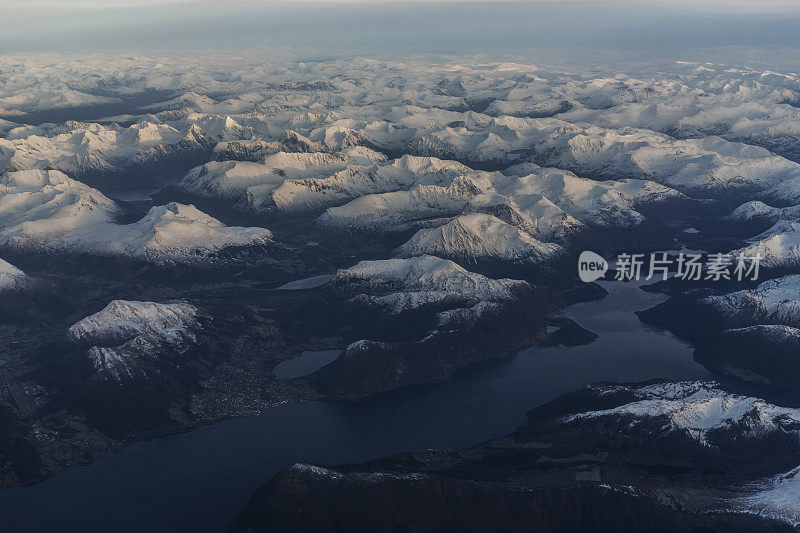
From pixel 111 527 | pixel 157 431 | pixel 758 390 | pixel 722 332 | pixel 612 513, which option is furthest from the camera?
pixel 722 332

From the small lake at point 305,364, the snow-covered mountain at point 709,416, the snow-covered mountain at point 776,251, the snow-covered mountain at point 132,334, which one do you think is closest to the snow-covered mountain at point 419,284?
the small lake at point 305,364

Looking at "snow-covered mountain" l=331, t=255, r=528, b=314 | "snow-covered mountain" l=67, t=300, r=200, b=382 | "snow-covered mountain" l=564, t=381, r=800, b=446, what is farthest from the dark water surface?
"snow-covered mountain" l=564, t=381, r=800, b=446

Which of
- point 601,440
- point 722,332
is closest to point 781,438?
point 601,440

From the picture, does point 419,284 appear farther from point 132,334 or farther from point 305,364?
point 132,334

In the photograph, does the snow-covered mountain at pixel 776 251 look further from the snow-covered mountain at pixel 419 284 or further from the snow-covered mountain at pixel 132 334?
the snow-covered mountain at pixel 132 334

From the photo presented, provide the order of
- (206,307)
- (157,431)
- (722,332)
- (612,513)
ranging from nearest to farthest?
(612,513), (157,431), (722,332), (206,307)

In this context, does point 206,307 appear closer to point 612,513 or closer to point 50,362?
point 50,362
